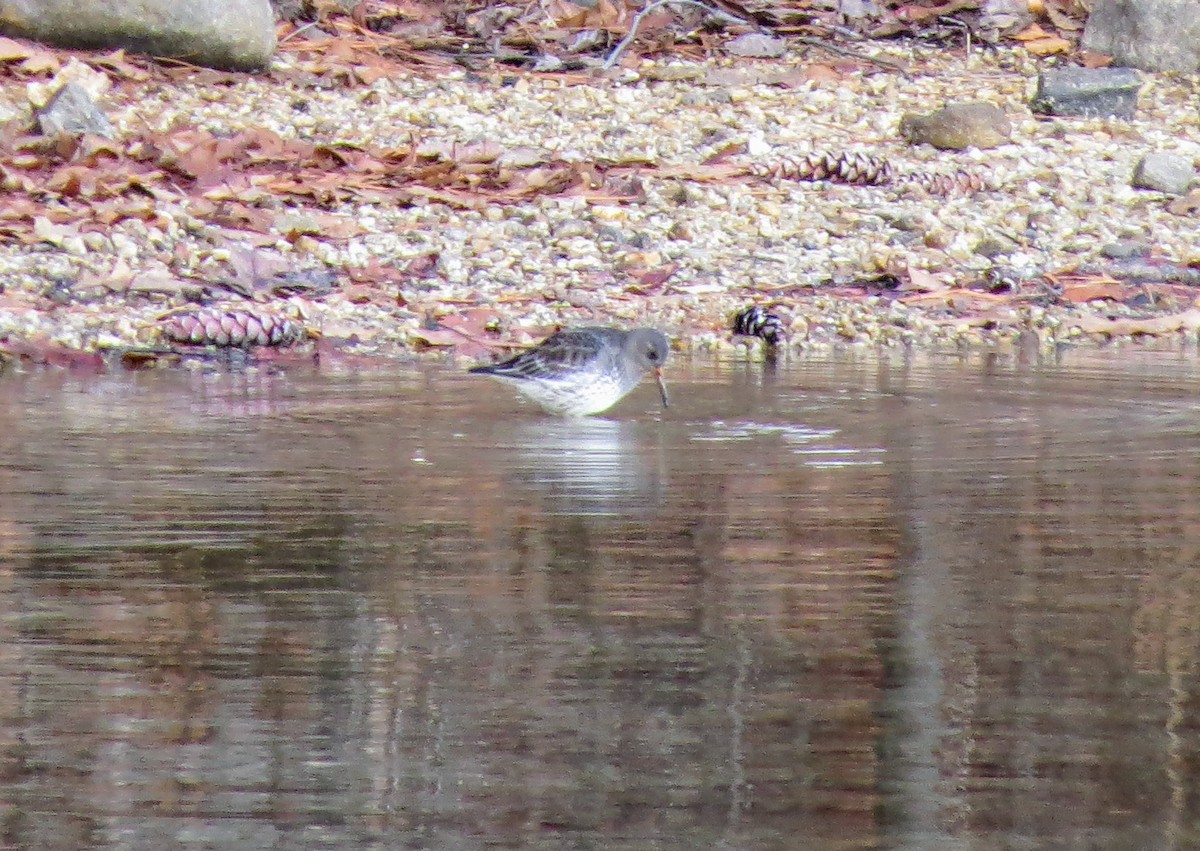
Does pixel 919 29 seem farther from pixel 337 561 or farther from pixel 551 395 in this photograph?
pixel 337 561

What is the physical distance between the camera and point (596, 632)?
4293 millimetres

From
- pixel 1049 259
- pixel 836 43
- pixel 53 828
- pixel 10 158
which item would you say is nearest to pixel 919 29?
pixel 836 43

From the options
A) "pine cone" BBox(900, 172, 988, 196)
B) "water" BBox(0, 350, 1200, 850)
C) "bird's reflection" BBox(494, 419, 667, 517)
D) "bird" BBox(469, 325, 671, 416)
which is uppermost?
"pine cone" BBox(900, 172, 988, 196)

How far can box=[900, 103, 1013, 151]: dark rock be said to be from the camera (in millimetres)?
13844

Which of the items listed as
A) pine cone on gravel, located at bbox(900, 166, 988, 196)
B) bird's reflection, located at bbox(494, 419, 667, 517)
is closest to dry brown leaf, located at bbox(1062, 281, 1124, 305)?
pine cone on gravel, located at bbox(900, 166, 988, 196)

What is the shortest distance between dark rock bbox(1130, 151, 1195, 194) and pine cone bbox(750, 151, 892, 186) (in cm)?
156

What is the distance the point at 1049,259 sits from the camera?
11.8 metres

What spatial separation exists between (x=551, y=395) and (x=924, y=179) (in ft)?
18.6

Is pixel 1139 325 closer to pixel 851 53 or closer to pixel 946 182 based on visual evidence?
pixel 946 182

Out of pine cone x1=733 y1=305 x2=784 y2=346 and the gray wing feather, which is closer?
the gray wing feather

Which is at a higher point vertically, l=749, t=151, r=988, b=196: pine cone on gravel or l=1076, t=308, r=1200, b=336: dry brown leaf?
l=749, t=151, r=988, b=196: pine cone on gravel

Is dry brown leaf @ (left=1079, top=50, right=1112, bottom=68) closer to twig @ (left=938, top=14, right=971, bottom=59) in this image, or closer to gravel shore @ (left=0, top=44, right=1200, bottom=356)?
gravel shore @ (left=0, top=44, right=1200, bottom=356)

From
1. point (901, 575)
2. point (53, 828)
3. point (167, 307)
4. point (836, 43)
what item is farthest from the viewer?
point (836, 43)

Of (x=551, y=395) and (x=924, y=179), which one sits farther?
(x=924, y=179)
